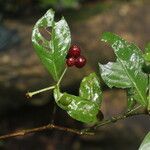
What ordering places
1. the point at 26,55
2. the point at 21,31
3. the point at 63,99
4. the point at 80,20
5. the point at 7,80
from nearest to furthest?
the point at 63,99
the point at 7,80
the point at 26,55
the point at 21,31
the point at 80,20

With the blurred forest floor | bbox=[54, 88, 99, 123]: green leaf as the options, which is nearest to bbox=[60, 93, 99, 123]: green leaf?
bbox=[54, 88, 99, 123]: green leaf

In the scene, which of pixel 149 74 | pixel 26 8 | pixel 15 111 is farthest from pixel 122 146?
pixel 149 74

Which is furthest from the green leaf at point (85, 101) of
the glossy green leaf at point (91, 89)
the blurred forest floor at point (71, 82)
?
the blurred forest floor at point (71, 82)

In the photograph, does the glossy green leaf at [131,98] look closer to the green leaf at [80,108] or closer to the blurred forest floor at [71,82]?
the green leaf at [80,108]

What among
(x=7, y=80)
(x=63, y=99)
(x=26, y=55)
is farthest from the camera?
(x=26, y=55)

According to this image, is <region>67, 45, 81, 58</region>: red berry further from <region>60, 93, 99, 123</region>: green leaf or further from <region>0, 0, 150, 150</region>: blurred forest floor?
<region>0, 0, 150, 150</region>: blurred forest floor

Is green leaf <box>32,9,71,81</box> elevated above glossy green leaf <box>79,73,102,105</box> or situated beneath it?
elevated above

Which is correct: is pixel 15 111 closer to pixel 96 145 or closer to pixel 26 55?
pixel 26 55
